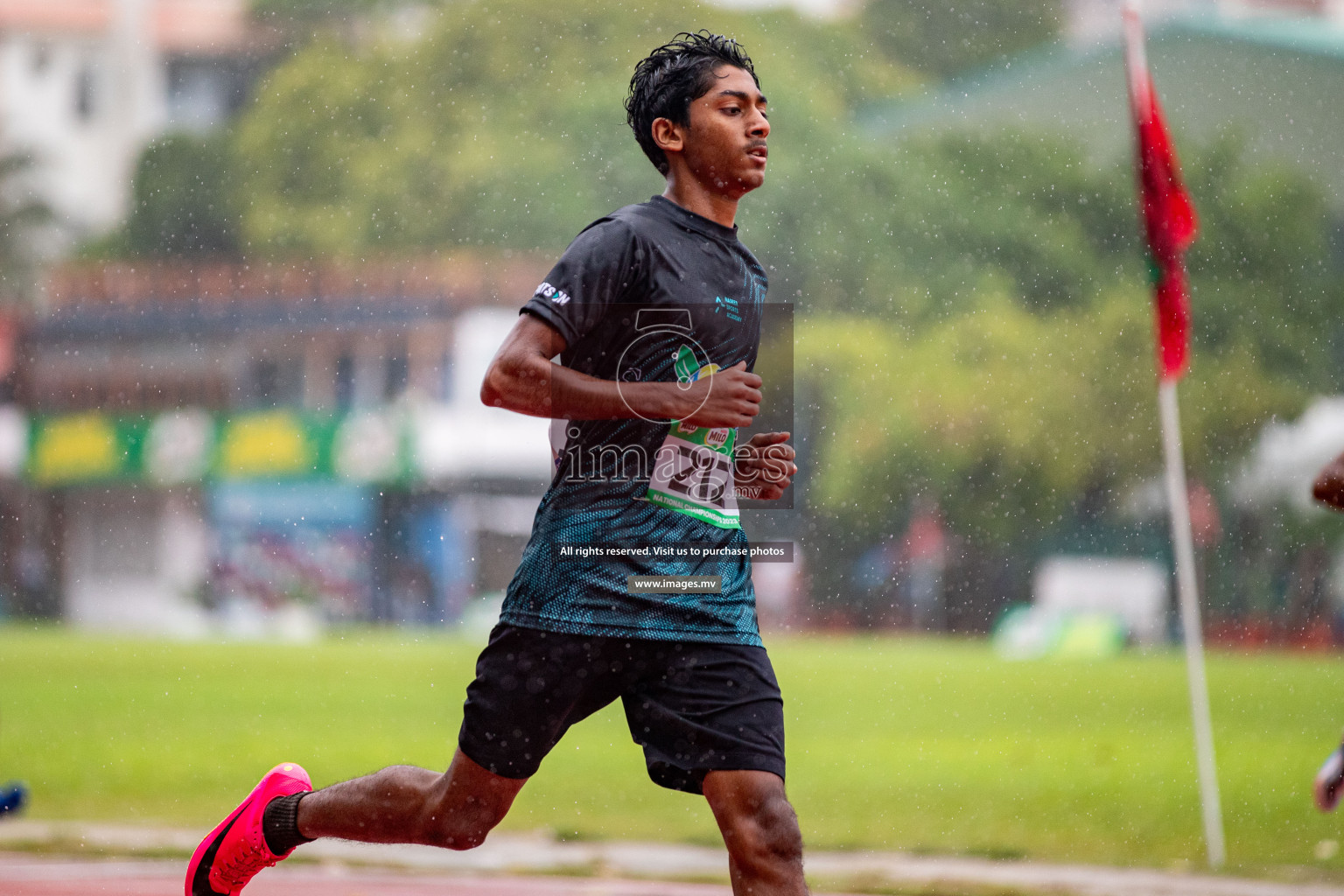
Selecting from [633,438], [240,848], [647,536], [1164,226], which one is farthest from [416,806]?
[1164,226]

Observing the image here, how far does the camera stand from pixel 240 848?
338 centimetres

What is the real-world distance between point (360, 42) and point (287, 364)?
542 centimetres

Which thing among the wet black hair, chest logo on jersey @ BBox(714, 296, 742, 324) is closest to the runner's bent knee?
chest logo on jersey @ BBox(714, 296, 742, 324)

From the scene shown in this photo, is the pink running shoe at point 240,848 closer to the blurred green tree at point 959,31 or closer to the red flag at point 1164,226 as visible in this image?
the red flag at point 1164,226

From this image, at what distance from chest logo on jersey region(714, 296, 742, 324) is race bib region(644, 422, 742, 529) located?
0.20m

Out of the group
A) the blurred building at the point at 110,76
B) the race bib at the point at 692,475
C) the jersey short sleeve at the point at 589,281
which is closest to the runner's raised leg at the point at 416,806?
the race bib at the point at 692,475

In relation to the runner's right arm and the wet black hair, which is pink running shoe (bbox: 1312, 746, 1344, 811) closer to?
the runner's right arm

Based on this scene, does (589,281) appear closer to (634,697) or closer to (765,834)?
(634,697)

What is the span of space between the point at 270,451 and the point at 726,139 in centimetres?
2370

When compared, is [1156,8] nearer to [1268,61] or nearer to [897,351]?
[1268,61]

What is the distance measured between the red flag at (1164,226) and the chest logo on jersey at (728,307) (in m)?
3.08

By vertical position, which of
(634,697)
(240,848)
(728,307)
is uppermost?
(728,307)

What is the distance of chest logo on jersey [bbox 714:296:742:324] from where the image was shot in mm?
3031

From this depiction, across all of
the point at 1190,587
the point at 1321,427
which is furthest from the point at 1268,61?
the point at 1190,587
